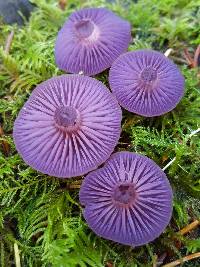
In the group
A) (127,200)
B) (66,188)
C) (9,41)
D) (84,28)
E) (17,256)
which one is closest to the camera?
(127,200)

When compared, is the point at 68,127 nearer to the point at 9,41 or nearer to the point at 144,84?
the point at 144,84

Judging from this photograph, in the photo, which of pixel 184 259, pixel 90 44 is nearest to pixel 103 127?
pixel 90 44

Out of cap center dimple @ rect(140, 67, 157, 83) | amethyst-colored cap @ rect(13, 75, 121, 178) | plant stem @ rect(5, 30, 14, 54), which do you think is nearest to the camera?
amethyst-colored cap @ rect(13, 75, 121, 178)

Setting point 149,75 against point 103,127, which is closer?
point 103,127

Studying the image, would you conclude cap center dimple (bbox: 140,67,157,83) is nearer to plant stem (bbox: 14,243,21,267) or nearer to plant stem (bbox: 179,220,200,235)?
plant stem (bbox: 179,220,200,235)

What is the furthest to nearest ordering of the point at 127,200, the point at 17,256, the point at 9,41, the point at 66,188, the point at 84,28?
the point at 9,41 → the point at 84,28 → the point at 66,188 → the point at 17,256 → the point at 127,200

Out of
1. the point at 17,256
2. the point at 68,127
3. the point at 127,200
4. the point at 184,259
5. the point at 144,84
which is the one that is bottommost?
the point at 17,256

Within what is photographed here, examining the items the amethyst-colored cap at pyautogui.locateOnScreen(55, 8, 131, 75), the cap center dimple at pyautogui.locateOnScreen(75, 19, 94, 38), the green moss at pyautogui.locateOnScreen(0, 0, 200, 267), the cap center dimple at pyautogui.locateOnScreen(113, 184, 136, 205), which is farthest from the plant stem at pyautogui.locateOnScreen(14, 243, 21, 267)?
the cap center dimple at pyautogui.locateOnScreen(75, 19, 94, 38)

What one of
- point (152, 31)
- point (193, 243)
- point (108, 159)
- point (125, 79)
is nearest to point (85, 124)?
point (108, 159)

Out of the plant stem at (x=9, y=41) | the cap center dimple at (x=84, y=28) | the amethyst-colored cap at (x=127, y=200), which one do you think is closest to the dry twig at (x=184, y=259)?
the amethyst-colored cap at (x=127, y=200)
